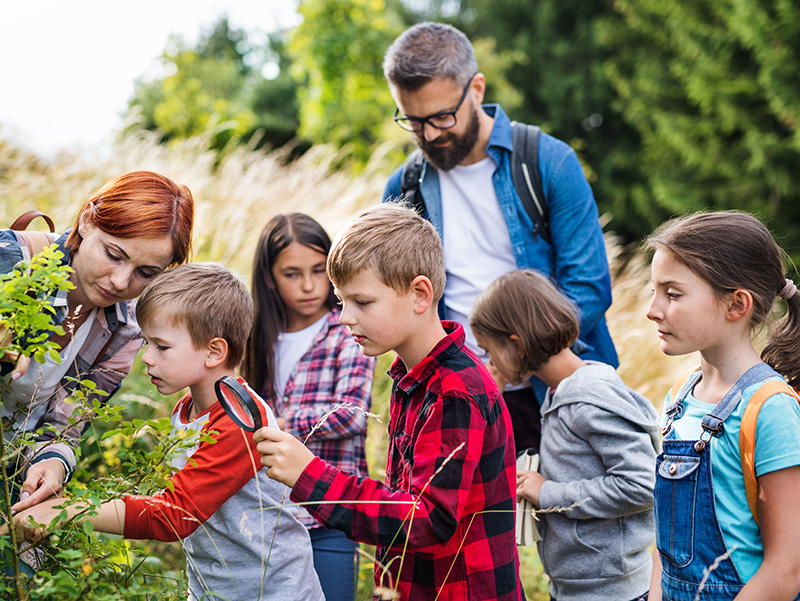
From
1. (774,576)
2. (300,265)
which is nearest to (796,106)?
(300,265)

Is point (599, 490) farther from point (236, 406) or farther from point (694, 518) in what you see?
point (236, 406)

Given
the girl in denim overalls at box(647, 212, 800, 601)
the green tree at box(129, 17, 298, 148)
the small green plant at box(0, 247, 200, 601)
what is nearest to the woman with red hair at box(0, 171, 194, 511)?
the small green plant at box(0, 247, 200, 601)

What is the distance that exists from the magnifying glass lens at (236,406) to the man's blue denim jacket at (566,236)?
158 cm

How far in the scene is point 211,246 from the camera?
597 cm

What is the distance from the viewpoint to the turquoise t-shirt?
167cm

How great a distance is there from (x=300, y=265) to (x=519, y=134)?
3.87 feet

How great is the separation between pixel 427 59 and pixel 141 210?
57.9 inches

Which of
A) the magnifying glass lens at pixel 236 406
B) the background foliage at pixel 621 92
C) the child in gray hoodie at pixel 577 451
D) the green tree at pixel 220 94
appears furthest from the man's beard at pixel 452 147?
the green tree at pixel 220 94

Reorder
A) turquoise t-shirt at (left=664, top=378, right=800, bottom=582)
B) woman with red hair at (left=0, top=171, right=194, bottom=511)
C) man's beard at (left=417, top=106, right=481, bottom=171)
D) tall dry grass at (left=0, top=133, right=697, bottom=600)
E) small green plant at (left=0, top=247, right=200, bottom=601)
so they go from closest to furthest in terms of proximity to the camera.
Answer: small green plant at (left=0, top=247, right=200, bottom=601)
turquoise t-shirt at (left=664, top=378, right=800, bottom=582)
woman with red hair at (left=0, top=171, right=194, bottom=511)
man's beard at (left=417, top=106, right=481, bottom=171)
tall dry grass at (left=0, top=133, right=697, bottom=600)

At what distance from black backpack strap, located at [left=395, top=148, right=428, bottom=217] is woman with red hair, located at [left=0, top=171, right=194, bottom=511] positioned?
1259 mm

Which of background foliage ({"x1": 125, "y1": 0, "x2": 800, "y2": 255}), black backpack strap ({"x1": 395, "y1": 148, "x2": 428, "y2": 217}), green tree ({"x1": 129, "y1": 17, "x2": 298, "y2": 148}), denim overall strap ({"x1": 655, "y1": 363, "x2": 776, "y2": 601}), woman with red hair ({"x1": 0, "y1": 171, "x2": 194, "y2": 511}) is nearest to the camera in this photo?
denim overall strap ({"x1": 655, "y1": 363, "x2": 776, "y2": 601})

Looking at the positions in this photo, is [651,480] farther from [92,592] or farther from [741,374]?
[92,592]

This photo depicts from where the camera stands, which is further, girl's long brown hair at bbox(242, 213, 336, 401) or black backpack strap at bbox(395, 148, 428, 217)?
black backpack strap at bbox(395, 148, 428, 217)

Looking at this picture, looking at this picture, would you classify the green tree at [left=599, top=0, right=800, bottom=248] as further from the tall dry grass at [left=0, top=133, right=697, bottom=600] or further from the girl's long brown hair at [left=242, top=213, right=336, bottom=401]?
the girl's long brown hair at [left=242, top=213, right=336, bottom=401]
